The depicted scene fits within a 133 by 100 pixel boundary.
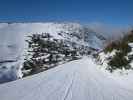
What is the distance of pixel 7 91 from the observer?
20.7ft

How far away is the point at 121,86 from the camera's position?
689cm

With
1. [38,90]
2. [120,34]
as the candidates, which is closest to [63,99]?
[38,90]

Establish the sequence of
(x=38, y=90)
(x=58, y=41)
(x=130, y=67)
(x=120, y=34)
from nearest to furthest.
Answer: (x=38, y=90) < (x=130, y=67) < (x=120, y=34) < (x=58, y=41)

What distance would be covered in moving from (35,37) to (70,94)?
190058mm

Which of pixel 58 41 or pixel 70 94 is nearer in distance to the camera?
pixel 70 94

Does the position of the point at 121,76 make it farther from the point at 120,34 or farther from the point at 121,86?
the point at 120,34

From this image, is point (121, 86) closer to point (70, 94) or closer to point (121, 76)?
point (121, 76)

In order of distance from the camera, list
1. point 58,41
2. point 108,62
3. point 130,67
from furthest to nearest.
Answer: point 58,41 < point 108,62 < point 130,67

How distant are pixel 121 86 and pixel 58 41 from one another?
17554 centimetres

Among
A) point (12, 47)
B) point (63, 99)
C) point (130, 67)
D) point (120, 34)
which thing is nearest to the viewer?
Answer: point (63, 99)

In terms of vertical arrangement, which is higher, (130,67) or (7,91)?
(130,67)

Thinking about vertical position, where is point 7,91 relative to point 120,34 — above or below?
below

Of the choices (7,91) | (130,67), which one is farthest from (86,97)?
(130,67)

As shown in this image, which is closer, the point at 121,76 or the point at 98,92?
the point at 98,92
